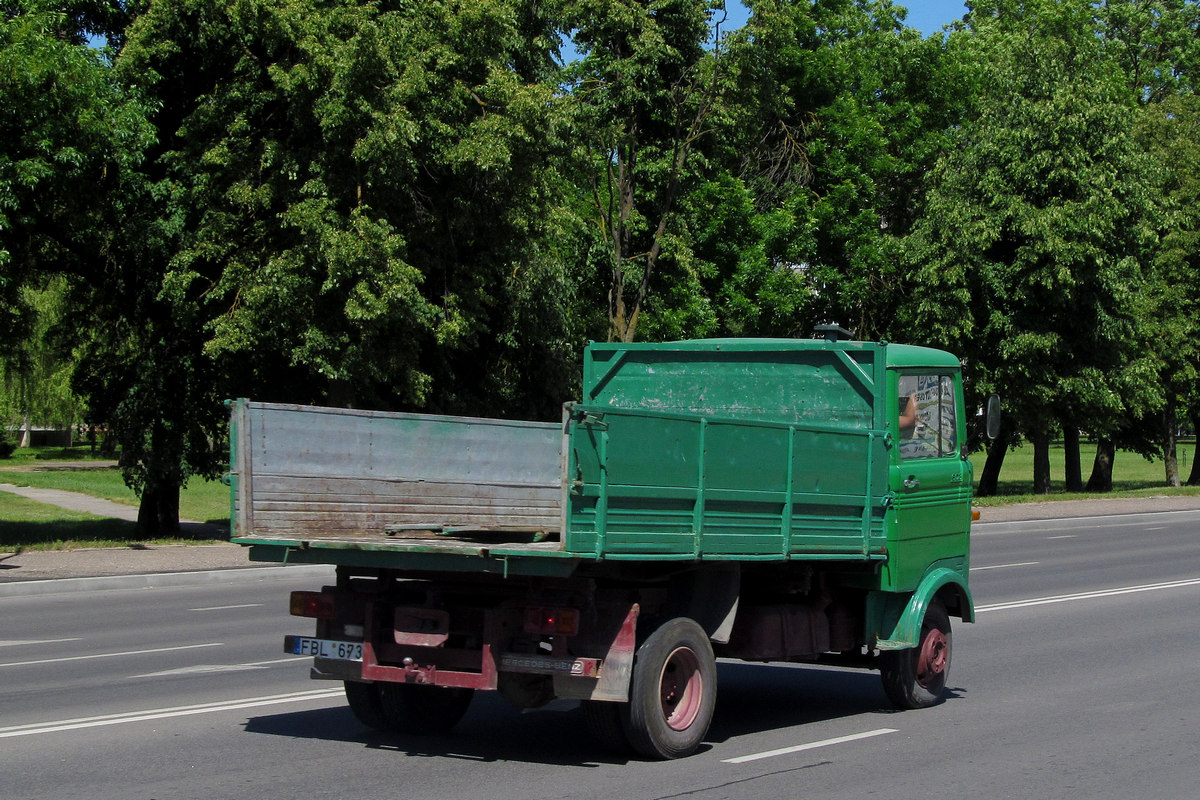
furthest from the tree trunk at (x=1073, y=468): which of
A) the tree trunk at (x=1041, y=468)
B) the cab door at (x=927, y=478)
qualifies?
the cab door at (x=927, y=478)

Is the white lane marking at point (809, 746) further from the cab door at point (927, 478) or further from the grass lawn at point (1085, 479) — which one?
the grass lawn at point (1085, 479)

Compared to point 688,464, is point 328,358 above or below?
above

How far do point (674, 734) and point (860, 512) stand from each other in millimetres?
2005

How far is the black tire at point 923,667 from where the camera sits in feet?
28.3

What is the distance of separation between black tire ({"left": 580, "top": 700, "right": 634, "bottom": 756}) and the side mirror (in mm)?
3443

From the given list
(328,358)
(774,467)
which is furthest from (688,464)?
(328,358)

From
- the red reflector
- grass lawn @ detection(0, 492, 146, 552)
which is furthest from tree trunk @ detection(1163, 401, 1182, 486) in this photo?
the red reflector

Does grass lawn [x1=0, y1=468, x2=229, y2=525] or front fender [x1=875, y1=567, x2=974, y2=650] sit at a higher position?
front fender [x1=875, y1=567, x2=974, y2=650]

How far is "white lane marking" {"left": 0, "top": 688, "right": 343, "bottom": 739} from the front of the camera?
7648 mm

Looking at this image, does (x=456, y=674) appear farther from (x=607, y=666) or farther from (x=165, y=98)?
(x=165, y=98)

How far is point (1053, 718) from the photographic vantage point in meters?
8.44

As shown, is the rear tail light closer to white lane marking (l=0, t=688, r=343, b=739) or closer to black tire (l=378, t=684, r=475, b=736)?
black tire (l=378, t=684, r=475, b=736)

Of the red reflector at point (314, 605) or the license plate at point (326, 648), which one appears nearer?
the license plate at point (326, 648)

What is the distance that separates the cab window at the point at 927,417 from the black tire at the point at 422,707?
10.9ft
